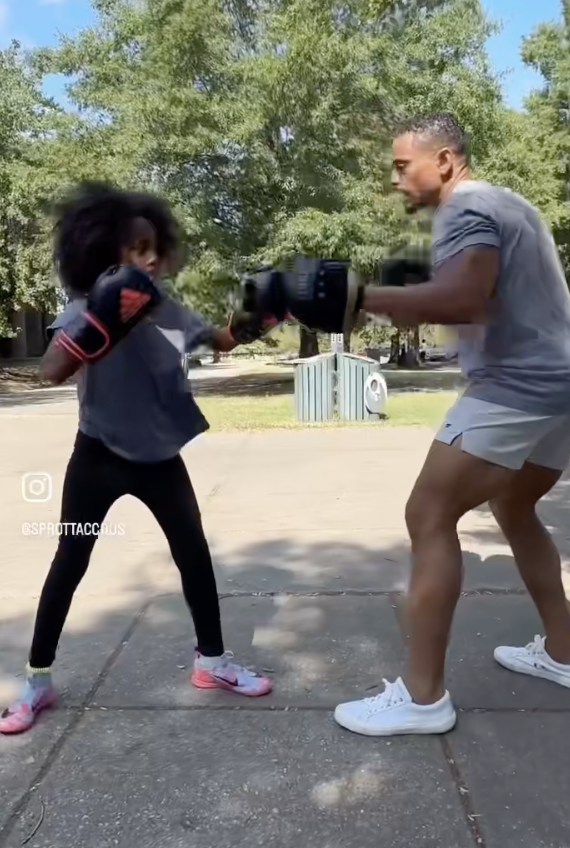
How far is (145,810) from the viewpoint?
2.12 meters

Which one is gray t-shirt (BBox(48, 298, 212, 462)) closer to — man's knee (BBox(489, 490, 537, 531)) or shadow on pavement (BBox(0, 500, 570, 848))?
shadow on pavement (BBox(0, 500, 570, 848))

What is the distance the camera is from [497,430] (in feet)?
7.43

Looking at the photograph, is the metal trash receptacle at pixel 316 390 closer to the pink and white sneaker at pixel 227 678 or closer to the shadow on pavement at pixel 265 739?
the shadow on pavement at pixel 265 739

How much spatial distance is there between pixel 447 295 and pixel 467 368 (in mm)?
399

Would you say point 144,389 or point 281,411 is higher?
point 144,389

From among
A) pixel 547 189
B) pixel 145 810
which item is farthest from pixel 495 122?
pixel 145 810

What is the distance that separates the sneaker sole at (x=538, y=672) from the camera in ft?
9.14

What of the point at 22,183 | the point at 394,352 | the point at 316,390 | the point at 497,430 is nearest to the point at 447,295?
the point at 497,430

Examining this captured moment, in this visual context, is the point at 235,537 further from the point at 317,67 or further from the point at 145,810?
the point at 317,67

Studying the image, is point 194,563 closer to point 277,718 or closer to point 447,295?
point 277,718

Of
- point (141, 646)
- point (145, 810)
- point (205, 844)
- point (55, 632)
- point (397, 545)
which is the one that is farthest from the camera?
point (397, 545)

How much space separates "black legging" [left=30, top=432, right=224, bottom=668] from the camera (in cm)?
253

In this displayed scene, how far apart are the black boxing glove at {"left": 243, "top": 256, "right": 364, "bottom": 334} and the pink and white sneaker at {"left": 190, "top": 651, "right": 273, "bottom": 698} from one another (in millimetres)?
1270

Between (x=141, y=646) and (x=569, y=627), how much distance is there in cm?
154
